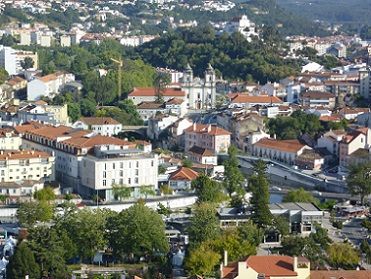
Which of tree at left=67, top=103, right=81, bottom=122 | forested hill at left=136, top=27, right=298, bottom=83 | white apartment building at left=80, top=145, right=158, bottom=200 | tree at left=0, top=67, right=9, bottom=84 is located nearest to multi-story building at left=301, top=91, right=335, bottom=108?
forested hill at left=136, top=27, right=298, bottom=83

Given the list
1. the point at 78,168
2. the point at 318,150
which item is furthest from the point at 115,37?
the point at 78,168

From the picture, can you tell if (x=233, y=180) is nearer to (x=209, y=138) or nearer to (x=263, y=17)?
(x=209, y=138)

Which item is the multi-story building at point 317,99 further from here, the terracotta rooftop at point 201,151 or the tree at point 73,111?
the terracotta rooftop at point 201,151

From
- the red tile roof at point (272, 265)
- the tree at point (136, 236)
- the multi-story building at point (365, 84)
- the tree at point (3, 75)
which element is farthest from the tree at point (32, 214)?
the multi-story building at point (365, 84)

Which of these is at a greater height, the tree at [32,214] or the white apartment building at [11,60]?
the white apartment building at [11,60]

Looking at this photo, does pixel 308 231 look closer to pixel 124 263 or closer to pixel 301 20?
pixel 124 263
